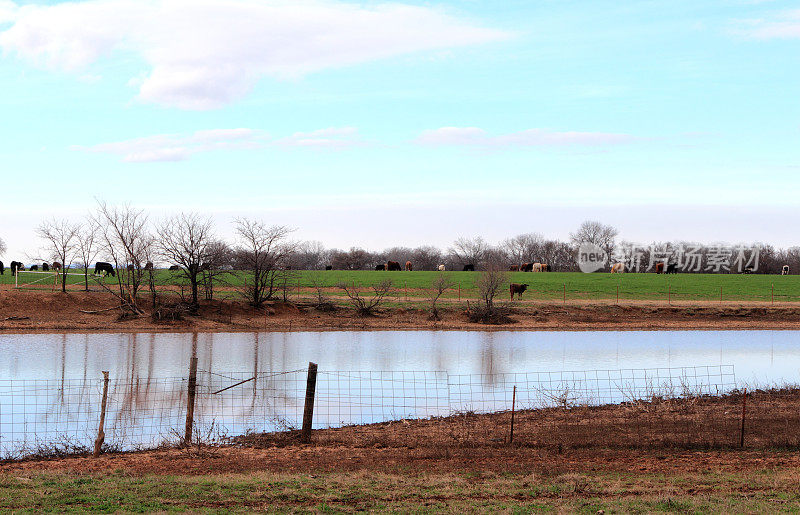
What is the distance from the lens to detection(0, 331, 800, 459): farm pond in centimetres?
1530

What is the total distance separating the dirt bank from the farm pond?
3439 millimetres

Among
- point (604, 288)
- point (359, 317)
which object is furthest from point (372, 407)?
point (604, 288)

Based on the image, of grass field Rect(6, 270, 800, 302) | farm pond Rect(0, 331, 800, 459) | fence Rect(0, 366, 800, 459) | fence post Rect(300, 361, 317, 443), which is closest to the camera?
fence post Rect(300, 361, 317, 443)

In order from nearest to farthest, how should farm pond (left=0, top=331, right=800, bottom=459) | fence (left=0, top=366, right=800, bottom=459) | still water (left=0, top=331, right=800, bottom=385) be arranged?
fence (left=0, top=366, right=800, bottom=459)
farm pond (left=0, top=331, right=800, bottom=459)
still water (left=0, top=331, right=800, bottom=385)

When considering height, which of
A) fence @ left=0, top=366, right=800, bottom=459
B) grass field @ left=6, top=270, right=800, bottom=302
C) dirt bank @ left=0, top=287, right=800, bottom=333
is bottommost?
fence @ left=0, top=366, right=800, bottom=459

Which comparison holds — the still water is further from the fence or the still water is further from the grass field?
the grass field

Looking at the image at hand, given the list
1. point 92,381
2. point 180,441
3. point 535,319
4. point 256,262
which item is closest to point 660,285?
point 535,319

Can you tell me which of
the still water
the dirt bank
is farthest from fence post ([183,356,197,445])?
the dirt bank

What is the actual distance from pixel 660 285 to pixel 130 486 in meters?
66.7

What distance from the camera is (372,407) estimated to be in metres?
17.2

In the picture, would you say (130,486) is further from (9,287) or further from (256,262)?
(9,287)

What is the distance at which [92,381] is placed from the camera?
812 inches

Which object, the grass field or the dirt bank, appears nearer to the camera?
the dirt bank

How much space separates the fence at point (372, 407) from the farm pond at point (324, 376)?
0.06 m
